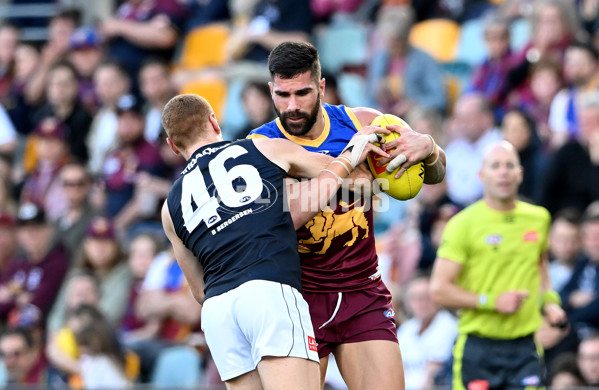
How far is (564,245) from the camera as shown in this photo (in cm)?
998

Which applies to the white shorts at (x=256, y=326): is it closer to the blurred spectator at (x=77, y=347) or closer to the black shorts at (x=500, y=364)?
the black shorts at (x=500, y=364)

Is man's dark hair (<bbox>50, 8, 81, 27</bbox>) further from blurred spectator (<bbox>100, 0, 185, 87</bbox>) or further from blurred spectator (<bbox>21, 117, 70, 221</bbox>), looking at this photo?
blurred spectator (<bbox>21, 117, 70, 221</bbox>)

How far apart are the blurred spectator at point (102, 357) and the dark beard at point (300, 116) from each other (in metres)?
5.08

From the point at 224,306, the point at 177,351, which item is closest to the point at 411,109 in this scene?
the point at 177,351

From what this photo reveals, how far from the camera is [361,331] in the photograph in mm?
6582

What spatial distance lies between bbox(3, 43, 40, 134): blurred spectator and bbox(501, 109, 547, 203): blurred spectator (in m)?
7.47

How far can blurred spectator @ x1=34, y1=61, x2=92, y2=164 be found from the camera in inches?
577

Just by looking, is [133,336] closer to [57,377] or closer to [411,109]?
[57,377]

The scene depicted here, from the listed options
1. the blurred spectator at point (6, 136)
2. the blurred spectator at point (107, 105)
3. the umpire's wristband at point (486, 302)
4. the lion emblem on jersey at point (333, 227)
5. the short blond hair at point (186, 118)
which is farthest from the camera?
the blurred spectator at point (6, 136)

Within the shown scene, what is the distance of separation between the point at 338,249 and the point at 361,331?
0.49 m

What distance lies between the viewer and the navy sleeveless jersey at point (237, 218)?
5918 millimetres

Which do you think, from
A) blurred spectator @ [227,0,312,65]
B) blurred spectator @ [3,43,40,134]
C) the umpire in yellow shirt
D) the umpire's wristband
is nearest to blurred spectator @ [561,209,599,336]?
the umpire in yellow shirt

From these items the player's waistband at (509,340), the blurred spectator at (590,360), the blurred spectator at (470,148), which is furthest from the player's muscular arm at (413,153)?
the blurred spectator at (470,148)

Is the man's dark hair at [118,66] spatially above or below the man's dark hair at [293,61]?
below
